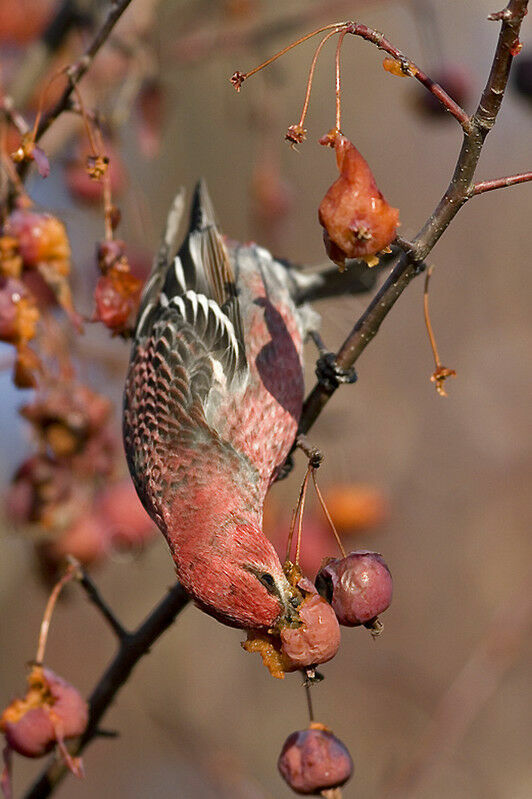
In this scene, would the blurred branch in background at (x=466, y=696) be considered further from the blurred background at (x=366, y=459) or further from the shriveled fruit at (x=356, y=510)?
the shriveled fruit at (x=356, y=510)

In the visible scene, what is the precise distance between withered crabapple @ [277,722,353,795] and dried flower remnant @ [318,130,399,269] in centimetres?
111

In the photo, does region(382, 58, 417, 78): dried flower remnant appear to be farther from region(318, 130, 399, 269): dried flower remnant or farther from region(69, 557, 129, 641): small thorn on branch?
region(69, 557, 129, 641): small thorn on branch

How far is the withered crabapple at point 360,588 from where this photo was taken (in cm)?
193

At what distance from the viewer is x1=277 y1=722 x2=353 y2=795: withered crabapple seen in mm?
2146

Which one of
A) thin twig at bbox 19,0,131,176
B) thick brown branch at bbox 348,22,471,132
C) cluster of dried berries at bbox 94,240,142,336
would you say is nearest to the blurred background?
cluster of dried berries at bbox 94,240,142,336

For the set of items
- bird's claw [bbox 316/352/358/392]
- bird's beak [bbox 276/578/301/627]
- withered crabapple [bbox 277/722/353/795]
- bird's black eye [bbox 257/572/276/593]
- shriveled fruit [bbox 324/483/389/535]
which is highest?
bird's claw [bbox 316/352/358/392]

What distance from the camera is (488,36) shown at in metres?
6.13

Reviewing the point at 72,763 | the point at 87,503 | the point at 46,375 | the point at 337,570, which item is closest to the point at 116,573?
the point at 87,503

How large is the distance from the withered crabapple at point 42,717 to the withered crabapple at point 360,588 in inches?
32.1

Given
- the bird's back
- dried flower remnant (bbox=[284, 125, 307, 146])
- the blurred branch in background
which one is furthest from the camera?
the blurred branch in background

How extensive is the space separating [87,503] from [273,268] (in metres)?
1.23

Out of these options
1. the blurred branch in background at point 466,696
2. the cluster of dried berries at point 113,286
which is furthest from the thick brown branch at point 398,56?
the blurred branch in background at point 466,696

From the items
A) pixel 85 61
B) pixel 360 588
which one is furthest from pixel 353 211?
pixel 85 61

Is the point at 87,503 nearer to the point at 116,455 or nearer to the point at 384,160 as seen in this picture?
the point at 116,455
